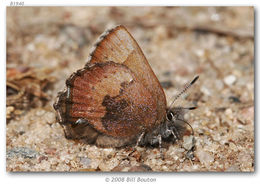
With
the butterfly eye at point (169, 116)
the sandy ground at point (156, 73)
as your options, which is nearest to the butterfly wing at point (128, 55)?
the butterfly eye at point (169, 116)

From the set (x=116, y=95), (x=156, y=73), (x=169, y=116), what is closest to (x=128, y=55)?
(x=116, y=95)

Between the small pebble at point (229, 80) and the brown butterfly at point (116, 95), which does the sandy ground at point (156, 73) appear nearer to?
the small pebble at point (229, 80)

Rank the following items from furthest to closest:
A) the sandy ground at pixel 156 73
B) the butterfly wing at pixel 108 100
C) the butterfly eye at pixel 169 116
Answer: the sandy ground at pixel 156 73 → the butterfly eye at pixel 169 116 → the butterfly wing at pixel 108 100

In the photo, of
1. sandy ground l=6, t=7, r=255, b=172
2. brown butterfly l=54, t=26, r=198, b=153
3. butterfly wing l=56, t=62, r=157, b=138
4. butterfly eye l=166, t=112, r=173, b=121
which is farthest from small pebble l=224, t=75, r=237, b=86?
butterfly wing l=56, t=62, r=157, b=138

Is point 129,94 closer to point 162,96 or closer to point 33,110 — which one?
point 162,96

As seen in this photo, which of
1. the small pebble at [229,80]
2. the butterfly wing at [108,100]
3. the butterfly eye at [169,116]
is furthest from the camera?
the small pebble at [229,80]

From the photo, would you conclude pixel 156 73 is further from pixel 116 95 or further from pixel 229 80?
pixel 116 95
